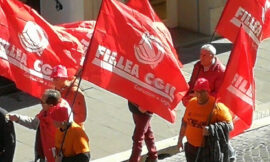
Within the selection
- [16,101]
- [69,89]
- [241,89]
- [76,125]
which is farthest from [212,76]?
[16,101]

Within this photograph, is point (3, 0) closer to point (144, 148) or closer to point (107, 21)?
point (107, 21)

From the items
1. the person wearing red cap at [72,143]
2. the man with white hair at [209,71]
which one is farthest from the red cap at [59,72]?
the man with white hair at [209,71]

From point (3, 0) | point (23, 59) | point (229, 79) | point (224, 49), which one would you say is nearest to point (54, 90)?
point (23, 59)

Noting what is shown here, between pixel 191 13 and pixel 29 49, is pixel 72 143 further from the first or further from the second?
pixel 191 13

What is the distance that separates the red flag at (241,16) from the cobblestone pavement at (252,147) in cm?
193

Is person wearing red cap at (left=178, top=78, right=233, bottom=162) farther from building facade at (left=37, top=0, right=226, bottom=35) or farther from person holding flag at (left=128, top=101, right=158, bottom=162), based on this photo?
building facade at (left=37, top=0, right=226, bottom=35)

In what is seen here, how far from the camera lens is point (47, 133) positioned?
427 inches

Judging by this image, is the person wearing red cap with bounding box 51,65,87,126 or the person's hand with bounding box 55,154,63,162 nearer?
the person's hand with bounding box 55,154,63,162

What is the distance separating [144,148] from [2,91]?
→ 11.4 feet

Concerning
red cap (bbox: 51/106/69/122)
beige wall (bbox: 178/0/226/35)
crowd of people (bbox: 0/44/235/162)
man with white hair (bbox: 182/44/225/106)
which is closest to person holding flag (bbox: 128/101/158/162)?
crowd of people (bbox: 0/44/235/162)

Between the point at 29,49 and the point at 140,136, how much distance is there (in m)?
2.00

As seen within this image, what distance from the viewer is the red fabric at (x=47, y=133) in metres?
10.8

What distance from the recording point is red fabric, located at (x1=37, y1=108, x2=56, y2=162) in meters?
10.8

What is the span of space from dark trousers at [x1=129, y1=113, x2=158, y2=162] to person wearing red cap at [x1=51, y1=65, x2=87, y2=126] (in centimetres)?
106
